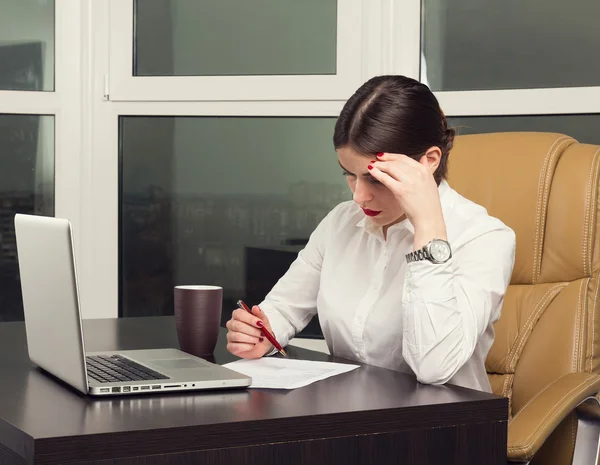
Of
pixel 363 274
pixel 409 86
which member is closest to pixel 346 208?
pixel 363 274

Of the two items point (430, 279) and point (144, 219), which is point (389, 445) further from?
point (144, 219)

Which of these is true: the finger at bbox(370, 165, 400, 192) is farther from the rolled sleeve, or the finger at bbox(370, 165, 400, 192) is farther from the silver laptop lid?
the silver laptop lid

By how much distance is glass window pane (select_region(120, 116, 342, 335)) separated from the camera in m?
2.77

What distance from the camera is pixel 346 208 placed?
1.77 meters

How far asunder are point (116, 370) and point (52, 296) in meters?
0.15

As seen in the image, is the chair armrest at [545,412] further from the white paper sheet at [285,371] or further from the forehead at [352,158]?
the forehead at [352,158]

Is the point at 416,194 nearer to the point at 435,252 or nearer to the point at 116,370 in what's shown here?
the point at 435,252

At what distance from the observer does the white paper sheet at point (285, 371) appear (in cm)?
116

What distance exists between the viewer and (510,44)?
255cm

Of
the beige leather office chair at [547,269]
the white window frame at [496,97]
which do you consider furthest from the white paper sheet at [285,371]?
the white window frame at [496,97]

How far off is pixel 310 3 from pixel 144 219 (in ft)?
2.93

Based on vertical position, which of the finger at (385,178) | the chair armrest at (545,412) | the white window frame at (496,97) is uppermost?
the white window frame at (496,97)

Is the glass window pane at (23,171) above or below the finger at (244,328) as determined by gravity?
above

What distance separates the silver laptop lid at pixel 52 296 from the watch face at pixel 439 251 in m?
0.56
